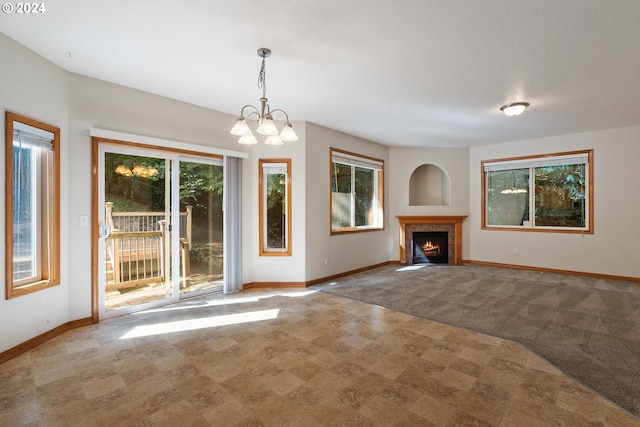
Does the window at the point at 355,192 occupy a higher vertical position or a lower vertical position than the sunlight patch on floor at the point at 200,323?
higher

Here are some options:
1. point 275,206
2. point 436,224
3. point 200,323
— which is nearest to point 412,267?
point 436,224

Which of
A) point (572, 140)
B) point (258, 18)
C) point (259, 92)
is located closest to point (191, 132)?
point (259, 92)

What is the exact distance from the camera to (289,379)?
229 centimetres

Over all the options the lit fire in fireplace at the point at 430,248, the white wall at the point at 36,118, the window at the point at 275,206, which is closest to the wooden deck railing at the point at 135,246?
the white wall at the point at 36,118

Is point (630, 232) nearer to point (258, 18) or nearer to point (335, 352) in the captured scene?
point (335, 352)

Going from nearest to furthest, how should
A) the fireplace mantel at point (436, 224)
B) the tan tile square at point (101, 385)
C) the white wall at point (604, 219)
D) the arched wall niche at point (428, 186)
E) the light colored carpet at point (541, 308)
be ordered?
the tan tile square at point (101, 385) → the light colored carpet at point (541, 308) → the white wall at point (604, 219) → the fireplace mantel at point (436, 224) → the arched wall niche at point (428, 186)

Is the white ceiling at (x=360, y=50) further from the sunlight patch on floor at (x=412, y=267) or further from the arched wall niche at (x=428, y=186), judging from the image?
the sunlight patch on floor at (x=412, y=267)

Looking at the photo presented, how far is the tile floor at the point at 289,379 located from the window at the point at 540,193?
172 inches

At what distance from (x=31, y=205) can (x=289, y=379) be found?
3020 millimetres

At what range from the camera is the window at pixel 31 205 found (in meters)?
2.69

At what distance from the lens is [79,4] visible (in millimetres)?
2188

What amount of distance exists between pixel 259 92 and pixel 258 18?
1.47 metres

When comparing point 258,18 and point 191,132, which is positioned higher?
point 258,18

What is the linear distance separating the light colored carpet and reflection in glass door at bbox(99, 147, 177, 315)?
241 centimetres
